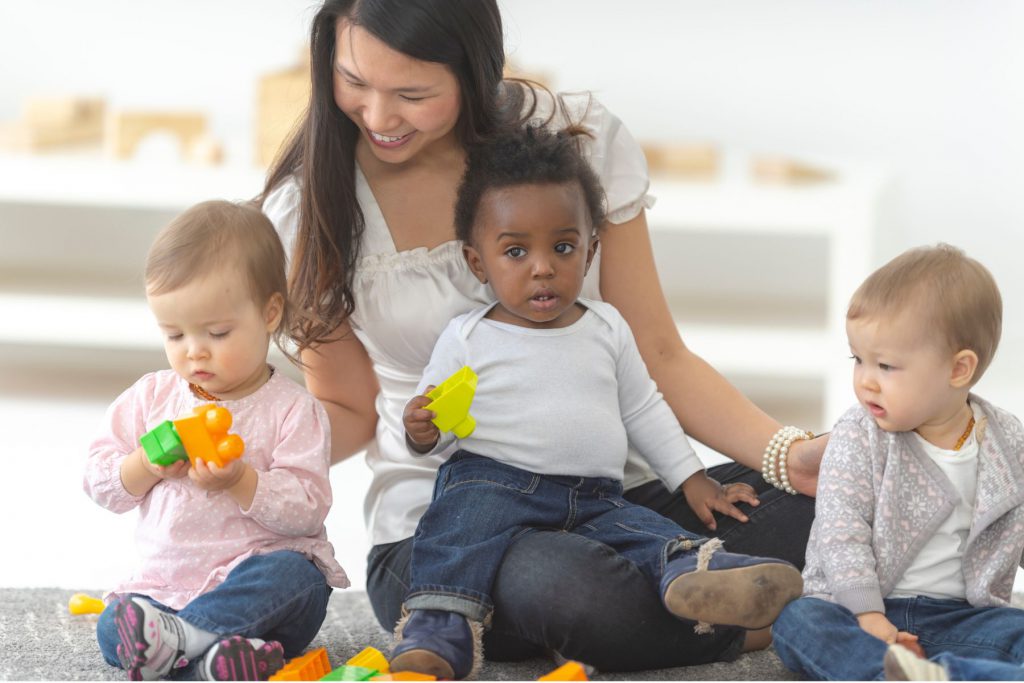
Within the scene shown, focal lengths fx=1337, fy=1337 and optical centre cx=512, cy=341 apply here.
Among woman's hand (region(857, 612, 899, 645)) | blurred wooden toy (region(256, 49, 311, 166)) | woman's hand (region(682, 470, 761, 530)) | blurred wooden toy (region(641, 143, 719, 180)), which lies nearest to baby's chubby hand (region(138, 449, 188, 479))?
woman's hand (region(682, 470, 761, 530))

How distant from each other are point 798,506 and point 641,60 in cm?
212

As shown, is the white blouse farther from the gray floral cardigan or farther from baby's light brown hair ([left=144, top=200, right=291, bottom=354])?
the gray floral cardigan

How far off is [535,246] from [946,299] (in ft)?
1.26

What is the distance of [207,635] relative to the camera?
1.16m

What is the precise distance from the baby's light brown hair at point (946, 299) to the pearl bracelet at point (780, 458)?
8.9 inches

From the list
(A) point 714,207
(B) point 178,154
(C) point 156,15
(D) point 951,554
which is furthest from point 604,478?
(C) point 156,15

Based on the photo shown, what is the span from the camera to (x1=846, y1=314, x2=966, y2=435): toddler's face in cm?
117

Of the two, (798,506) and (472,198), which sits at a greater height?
(472,198)

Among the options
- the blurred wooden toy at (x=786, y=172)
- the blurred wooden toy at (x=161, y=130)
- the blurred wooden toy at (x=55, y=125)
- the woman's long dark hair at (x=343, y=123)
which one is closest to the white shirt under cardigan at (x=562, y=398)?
the woman's long dark hair at (x=343, y=123)

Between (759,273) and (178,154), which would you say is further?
(759,273)

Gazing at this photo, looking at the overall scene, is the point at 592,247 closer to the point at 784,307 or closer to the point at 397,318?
the point at 397,318

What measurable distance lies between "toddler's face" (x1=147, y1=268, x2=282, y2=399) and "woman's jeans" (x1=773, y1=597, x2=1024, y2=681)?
0.55 meters

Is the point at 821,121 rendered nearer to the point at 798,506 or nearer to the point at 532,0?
the point at 532,0

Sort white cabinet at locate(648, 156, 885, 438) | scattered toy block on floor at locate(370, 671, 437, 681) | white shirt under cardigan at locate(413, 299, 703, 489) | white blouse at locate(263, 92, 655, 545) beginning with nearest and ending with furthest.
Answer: scattered toy block on floor at locate(370, 671, 437, 681) < white shirt under cardigan at locate(413, 299, 703, 489) < white blouse at locate(263, 92, 655, 545) < white cabinet at locate(648, 156, 885, 438)
